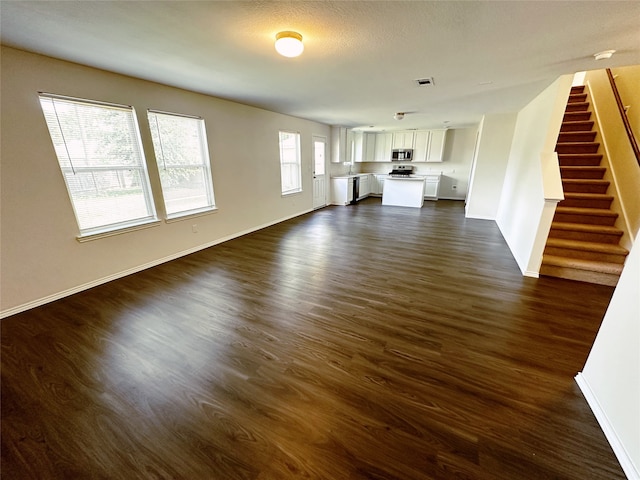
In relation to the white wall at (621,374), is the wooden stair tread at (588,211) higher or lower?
higher

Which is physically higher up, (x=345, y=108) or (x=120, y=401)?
(x=345, y=108)

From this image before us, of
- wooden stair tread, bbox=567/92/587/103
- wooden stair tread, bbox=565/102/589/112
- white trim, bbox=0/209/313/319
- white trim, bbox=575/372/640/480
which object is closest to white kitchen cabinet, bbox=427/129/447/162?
wooden stair tread, bbox=567/92/587/103

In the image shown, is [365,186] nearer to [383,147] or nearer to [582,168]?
[383,147]

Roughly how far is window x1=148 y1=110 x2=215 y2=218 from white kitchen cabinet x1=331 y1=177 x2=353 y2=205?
14.1 feet

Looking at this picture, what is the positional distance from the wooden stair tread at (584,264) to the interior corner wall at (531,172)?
230mm

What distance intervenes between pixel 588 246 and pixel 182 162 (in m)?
5.48

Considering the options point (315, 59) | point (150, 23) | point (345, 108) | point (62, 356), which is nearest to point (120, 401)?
point (62, 356)

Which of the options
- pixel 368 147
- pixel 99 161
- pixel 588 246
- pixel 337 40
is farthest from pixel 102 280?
pixel 368 147

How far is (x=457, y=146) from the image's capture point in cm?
842

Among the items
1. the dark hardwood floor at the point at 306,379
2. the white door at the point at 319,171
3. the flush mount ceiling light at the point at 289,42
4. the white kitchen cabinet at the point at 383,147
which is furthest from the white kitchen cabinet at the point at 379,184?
the flush mount ceiling light at the point at 289,42

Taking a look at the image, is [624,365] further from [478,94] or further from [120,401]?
[478,94]

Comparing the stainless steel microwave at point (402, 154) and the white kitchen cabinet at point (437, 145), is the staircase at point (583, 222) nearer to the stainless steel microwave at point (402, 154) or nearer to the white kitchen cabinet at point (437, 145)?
the white kitchen cabinet at point (437, 145)

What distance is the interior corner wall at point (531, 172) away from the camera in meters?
2.98

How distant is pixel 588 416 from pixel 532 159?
331cm
